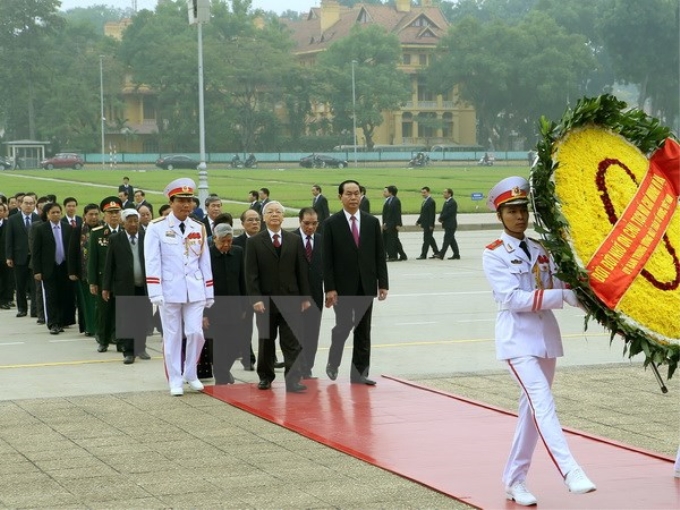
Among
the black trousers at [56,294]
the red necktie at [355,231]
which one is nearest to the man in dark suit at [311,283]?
the red necktie at [355,231]

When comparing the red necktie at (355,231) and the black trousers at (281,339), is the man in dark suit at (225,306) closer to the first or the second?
the black trousers at (281,339)

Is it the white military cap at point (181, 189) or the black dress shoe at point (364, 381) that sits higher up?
the white military cap at point (181, 189)

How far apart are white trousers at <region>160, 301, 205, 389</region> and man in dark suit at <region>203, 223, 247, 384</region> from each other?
44 centimetres

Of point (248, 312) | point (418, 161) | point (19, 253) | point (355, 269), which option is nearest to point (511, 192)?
point (355, 269)

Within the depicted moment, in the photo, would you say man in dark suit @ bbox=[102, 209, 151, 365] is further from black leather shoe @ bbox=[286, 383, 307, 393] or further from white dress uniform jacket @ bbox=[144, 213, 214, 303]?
black leather shoe @ bbox=[286, 383, 307, 393]

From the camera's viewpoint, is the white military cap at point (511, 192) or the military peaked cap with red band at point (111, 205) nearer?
the white military cap at point (511, 192)

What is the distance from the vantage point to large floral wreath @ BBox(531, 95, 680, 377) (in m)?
7.06

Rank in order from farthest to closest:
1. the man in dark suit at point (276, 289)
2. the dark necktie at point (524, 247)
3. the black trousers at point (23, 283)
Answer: the black trousers at point (23, 283)
the man in dark suit at point (276, 289)
the dark necktie at point (524, 247)

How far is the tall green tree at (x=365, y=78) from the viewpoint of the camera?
109m

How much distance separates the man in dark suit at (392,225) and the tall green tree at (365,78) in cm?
8039

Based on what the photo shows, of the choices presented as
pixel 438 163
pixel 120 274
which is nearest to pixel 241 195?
pixel 120 274

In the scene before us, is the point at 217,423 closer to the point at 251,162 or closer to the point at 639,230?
the point at 639,230

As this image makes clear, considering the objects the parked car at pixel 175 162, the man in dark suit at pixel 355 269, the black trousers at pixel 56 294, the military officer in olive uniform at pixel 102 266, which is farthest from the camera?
the parked car at pixel 175 162

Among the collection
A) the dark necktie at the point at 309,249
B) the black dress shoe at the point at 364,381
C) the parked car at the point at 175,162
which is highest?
the dark necktie at the point at 309,249
